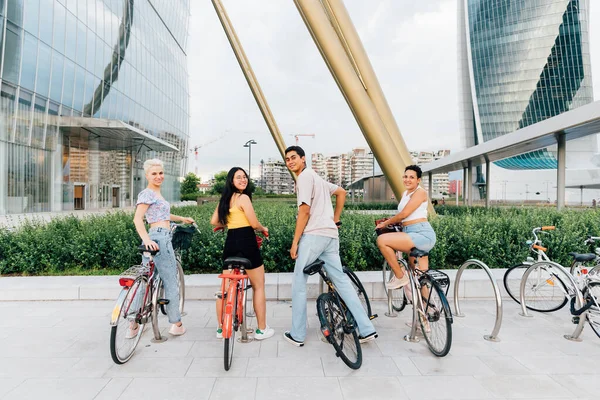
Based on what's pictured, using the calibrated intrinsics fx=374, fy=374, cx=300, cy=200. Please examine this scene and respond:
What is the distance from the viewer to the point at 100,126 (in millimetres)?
24281

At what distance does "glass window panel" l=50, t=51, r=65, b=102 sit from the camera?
71.5 feet

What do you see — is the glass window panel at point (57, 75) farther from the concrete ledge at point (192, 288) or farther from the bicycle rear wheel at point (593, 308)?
the bicycle rear wheel at point (593, 308)

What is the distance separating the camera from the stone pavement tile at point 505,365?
3.36 meters

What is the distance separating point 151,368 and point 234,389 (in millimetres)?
915

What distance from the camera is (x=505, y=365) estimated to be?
3.49 metres

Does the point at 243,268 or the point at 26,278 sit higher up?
the point at 243,268

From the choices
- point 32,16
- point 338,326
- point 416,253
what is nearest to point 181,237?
point 338,326

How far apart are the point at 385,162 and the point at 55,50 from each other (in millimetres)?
22281

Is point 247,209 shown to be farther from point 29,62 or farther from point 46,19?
point 46,19

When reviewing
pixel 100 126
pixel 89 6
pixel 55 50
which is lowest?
pixel 100 126

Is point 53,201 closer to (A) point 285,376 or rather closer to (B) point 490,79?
(A) point 285,376

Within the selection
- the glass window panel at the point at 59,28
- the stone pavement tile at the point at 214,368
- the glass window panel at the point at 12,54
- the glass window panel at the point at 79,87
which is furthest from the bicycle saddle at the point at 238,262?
the glass window panel at the point at 79,87

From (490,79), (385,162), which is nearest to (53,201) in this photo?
(385,162)

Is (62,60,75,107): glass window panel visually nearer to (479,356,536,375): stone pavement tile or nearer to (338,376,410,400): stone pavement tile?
(338,376,410,400): stone pavement tile
